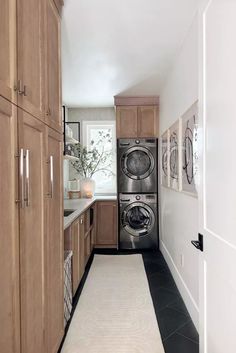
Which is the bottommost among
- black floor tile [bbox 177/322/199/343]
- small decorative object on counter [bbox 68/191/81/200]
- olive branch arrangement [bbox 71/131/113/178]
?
black floor tile [bbox 177/322/199/343]

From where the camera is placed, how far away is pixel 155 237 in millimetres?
4742

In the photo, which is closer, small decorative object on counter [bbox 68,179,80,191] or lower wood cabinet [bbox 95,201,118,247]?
lower wood cabinet [bbox 95,201,118,247]

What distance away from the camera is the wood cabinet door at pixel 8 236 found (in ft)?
3.46

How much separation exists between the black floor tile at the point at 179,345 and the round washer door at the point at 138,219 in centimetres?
256

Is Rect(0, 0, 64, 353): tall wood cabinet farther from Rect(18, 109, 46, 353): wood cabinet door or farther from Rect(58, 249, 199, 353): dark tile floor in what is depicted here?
Rect(58, 249, 199, 353): dark tile floor

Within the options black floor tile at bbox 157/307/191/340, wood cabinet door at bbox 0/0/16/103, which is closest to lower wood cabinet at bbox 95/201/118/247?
black floor tile at bbox 157/307/191/340

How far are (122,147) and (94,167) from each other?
2.80 feet

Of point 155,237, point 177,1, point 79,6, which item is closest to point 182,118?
point 177,1

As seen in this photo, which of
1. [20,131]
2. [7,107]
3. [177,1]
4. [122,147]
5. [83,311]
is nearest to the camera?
[7,107]

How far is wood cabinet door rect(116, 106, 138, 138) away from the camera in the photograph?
187 inches

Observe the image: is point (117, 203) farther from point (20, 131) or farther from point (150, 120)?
point (20, 131)

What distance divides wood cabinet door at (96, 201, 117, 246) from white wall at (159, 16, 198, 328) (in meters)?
1.01

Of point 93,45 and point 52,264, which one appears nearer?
point 52,264

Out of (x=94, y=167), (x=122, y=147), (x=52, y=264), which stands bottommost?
(x=52, y=264)
